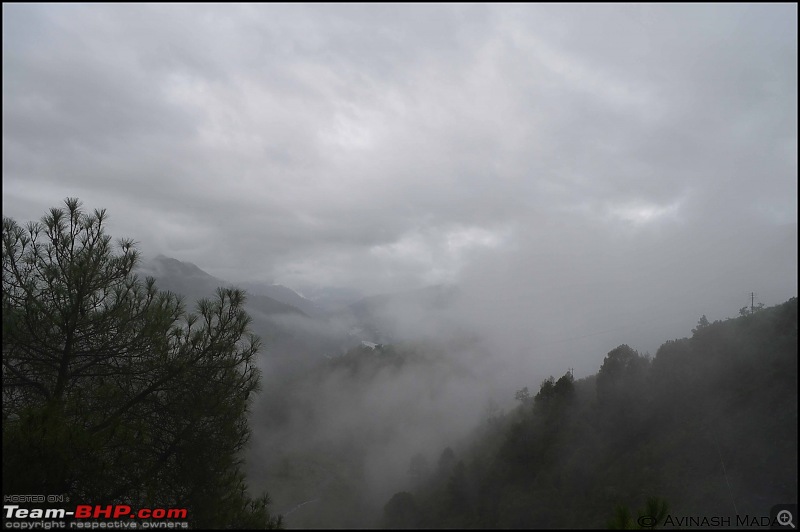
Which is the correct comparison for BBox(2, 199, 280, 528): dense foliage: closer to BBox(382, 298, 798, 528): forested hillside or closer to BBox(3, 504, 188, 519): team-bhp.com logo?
BBox(3, 504, 188, 519): team-bhp.com logo

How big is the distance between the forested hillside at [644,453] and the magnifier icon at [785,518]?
31cm

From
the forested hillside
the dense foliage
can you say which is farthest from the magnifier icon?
the dense foliage

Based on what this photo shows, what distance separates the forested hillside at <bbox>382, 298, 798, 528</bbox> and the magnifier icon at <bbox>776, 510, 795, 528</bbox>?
12.1 inches

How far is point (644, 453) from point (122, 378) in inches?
565

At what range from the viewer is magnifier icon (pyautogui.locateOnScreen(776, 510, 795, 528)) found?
767 centimetres

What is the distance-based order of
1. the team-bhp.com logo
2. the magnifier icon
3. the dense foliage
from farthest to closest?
1. the dense foliage
2. the magnifier icon
3. the team-bhp.com logo

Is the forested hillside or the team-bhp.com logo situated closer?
the forested hillside

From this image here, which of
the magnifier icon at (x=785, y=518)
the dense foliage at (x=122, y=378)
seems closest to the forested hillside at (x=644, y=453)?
the magnifier icon at (x=785, y=518)

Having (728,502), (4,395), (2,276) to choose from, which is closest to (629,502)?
(728,502)

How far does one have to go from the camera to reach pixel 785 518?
7.78 meters

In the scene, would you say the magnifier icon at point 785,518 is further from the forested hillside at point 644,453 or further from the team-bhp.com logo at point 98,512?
the team-bhp.com logo at point 98,512

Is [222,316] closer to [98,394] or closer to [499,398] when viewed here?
[98,394]

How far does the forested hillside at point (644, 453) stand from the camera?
6430 mm

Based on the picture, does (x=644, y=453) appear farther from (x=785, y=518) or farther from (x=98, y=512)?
(x=98, y=512)
